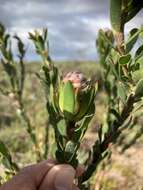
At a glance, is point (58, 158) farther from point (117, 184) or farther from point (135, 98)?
point (117, 184)

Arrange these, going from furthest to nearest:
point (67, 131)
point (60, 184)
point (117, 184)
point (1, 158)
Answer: point (117, 184), point (1, 158), point (67, 131), point (60, 184)

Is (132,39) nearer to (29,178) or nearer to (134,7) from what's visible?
(134,7)

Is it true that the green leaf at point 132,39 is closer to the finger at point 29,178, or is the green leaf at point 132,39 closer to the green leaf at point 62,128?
the green leaf at point 62,128

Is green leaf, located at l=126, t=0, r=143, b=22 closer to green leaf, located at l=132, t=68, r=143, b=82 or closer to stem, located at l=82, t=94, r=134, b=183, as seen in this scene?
green leaf, located at l=132, t=68, r=143, b=82

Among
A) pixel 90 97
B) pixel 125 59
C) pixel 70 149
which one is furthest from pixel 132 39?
pixel 70 149

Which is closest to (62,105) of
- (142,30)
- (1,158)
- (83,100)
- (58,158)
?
(83,100)

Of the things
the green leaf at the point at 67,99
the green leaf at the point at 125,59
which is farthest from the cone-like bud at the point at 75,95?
the green leaf at the point at 125,59
